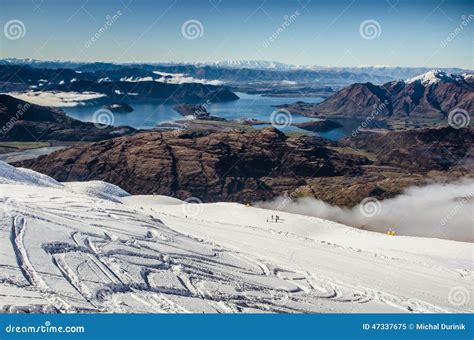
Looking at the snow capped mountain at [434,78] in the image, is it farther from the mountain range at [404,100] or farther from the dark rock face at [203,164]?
the dark rock face at [203,164]

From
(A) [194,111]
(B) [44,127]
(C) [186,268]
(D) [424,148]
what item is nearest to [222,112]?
(A) [194,111]

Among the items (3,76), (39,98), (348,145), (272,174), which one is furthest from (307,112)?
(3,76)

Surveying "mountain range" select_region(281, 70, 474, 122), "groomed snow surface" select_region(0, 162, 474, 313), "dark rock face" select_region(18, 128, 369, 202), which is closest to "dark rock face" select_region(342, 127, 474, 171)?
"dark rock face" select_region(18, 128, 369, 202)

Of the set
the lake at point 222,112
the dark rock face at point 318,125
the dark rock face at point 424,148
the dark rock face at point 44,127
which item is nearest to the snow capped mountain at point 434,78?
the lake at point 222,112

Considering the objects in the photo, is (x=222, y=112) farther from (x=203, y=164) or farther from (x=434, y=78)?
(x=434, y=78)

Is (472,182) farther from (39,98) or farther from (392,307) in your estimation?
(39,98)
